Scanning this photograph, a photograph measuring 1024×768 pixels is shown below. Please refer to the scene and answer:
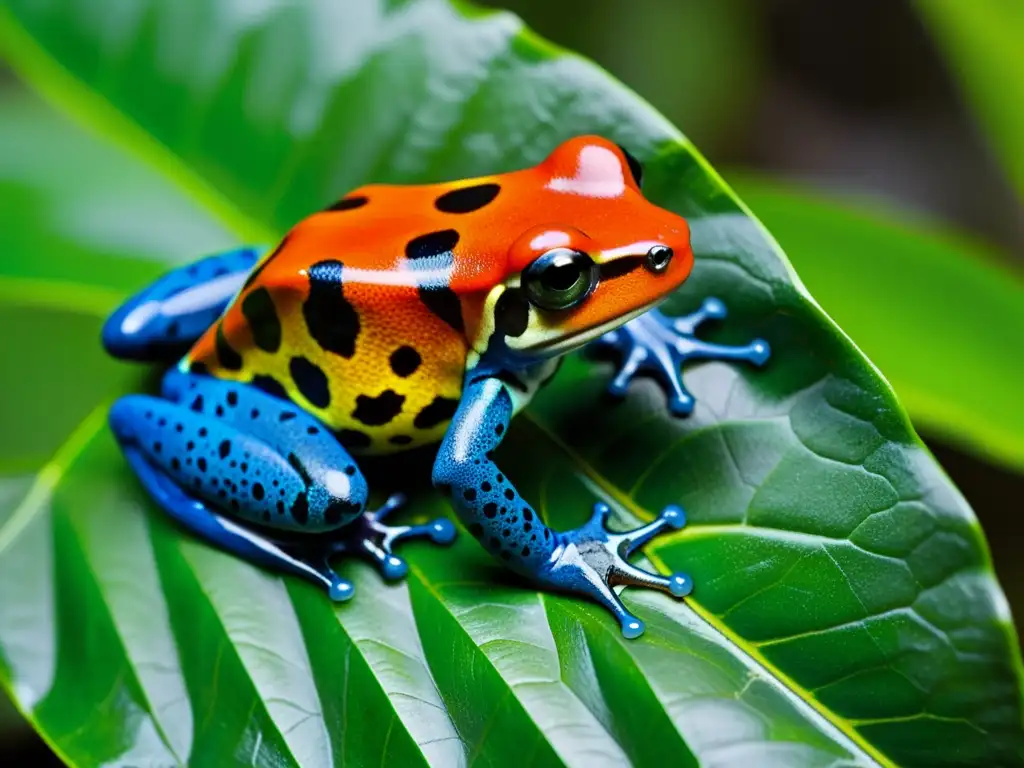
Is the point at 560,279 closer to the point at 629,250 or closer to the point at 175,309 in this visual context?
the point at 629,250

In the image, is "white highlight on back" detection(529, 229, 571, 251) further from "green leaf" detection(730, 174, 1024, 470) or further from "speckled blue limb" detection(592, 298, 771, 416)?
"green leaf" detection(730, 174, 1024, 470)

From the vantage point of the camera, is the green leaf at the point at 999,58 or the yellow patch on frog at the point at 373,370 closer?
the yellow patch on frog at the point at 373,370

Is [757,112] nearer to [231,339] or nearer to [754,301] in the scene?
[754,301]

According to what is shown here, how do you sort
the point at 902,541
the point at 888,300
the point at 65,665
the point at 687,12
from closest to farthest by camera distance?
the point at 902,541 → the point at 65,665 → the point at 888,300 → the point at 687,12

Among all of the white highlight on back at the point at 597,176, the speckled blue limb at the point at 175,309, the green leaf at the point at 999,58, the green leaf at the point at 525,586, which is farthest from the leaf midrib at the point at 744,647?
the green leaf at the point at 999,58

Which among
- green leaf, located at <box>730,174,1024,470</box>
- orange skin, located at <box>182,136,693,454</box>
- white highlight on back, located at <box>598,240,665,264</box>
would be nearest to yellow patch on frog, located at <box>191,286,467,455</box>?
orange skin, located at <box>182,136,693,454</box>

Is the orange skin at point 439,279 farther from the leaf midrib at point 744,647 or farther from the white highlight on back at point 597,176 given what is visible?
the leaf midrib at point 744,647

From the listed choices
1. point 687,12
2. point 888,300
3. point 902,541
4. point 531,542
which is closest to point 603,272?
point 531,542
